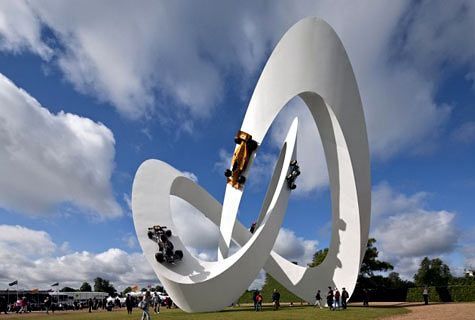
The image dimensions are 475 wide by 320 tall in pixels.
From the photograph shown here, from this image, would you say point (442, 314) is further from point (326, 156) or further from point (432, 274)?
point (432, 274)

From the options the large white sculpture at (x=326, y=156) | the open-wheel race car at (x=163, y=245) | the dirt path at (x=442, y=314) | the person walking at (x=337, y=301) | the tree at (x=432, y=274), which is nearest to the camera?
the dirt path at (x=442, y=314)

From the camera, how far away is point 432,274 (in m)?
73.4

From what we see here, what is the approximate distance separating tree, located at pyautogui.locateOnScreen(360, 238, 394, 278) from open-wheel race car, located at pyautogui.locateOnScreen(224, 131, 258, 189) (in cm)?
2882

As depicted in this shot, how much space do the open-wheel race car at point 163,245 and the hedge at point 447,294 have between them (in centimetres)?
1931

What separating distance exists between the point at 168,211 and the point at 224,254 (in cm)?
354

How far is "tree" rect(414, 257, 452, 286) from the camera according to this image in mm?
69175

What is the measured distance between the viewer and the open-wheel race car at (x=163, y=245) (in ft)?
59.4

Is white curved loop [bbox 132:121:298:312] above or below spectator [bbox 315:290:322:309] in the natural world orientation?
above

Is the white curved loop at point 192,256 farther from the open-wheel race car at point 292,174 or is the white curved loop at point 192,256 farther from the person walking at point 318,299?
the person walking at point 318,299

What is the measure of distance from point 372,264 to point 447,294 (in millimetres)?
17253

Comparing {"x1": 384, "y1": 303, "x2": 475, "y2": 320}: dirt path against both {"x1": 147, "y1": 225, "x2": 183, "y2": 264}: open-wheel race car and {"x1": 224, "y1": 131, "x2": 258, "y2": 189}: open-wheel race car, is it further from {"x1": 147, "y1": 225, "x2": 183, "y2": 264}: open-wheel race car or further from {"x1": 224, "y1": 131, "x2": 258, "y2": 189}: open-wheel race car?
{"x1": 224, "y1": 131, "x2": 258, "y2": 189}: open-wheel race car

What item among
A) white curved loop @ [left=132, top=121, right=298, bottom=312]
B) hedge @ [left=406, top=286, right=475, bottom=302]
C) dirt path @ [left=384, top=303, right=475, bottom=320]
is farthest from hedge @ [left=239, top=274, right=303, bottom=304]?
dirt path @ [left=384, top=303, right=475, bottom=320]

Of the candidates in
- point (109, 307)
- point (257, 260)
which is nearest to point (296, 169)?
point (257, 260)

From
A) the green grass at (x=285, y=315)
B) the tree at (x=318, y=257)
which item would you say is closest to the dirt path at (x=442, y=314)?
the green grass at (x=285, y=315)
